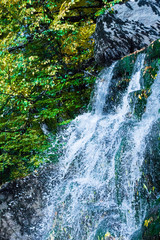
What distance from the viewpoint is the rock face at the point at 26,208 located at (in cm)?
525

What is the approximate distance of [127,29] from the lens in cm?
611

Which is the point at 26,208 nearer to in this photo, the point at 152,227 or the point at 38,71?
the point at 38,71

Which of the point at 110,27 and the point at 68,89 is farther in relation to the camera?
the point at 68,89

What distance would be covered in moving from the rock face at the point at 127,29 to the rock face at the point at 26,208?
3.71 meters

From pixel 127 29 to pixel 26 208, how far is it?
4874 mm

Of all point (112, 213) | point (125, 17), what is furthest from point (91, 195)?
point (125, 17)

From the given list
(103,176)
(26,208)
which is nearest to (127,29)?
(103,176)

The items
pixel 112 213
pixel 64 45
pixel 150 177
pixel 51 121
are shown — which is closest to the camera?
pixel 150 177

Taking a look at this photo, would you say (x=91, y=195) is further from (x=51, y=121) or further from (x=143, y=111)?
(x=51, y=121)

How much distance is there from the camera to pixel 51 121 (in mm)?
9039

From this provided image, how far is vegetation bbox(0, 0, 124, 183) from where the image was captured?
6.30 metres

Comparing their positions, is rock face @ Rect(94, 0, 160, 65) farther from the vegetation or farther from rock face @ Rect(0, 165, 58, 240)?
rock face @ Rect(0, 165, 58, 240)

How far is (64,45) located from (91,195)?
A: 4728 mm

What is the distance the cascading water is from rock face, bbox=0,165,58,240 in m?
0.37
